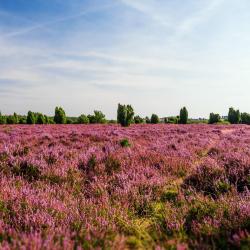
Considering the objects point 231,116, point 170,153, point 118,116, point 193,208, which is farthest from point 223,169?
point 231,116

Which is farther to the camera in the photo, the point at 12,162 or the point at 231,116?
the point at 231,116

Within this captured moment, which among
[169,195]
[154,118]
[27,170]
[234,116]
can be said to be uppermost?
[234,116]

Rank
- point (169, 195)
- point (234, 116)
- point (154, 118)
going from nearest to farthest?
point (169, 195), point (154, 118), point (234, 116)

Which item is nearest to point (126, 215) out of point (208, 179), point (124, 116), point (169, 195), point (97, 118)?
point (169, 195)

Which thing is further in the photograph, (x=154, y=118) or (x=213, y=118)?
(x=213, y=118)

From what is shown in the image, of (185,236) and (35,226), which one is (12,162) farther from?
(185,236)

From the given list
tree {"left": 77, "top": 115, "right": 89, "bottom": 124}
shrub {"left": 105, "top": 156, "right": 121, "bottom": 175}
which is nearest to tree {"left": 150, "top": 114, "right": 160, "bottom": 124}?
tree {"left": 77, "top": 115, "right": 89, "bottom": 124}

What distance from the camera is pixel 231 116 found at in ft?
281

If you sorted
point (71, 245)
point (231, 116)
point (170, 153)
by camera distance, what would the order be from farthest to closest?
point (231, 116), point (170, 153), point (71, 245)

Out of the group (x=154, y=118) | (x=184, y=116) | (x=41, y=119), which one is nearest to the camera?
(x=41, y=119)

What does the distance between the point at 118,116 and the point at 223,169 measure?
35216 millimetres

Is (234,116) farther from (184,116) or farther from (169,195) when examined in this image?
(169,195)

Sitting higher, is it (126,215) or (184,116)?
(184,116)

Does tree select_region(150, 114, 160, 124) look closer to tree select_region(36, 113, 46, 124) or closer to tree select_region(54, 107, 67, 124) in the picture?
tree select_region(54, 107, 67, 124)
